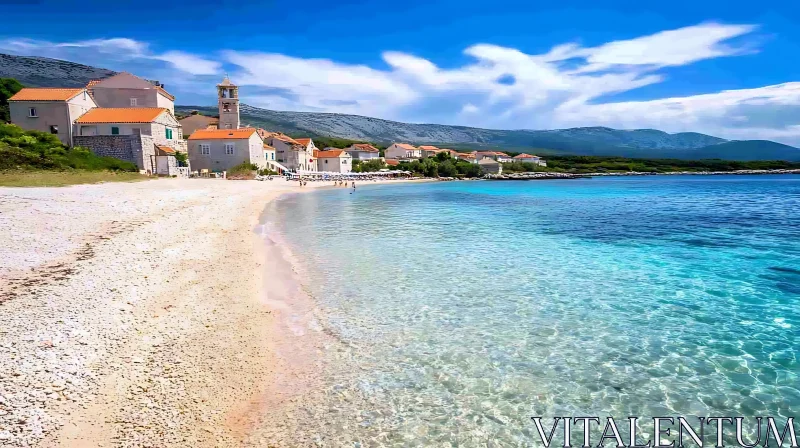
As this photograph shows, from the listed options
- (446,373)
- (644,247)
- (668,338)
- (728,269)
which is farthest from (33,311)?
(644,247)

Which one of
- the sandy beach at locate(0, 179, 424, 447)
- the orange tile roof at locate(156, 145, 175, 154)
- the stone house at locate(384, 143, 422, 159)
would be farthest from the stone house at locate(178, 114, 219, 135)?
the sandy beach at locate(0, 179, 424, 447)

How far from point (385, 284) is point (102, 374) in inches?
250

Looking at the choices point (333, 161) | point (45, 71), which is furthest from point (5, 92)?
point (45, 71)

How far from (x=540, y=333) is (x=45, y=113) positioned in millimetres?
51837

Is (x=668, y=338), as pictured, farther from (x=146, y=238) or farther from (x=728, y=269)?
(x=146, y=238)

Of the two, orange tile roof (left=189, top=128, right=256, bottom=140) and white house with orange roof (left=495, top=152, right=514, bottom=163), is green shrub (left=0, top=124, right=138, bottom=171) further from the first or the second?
white house with orange roof (left=495, top=152, right=514, bottom=163)

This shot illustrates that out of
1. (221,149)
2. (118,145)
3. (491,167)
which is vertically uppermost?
(221,149)

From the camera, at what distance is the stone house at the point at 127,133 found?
41031 mm

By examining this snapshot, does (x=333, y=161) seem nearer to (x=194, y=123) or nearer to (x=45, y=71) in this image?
(x=194, y=123)

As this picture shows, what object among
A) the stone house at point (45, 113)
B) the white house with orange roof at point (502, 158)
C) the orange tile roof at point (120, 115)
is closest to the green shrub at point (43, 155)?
the stone house at point (45, 113)

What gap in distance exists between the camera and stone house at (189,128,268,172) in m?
57.9

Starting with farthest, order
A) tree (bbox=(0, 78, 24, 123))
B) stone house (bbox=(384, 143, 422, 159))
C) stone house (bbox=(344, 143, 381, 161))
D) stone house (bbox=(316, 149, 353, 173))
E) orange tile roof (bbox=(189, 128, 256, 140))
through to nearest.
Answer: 1. stone house (bbox=(384, 143, 422, 159))
2. stone house (bbox=(344, 143, 381, 161))
3. stone house (bbox=(316, 149, 353, 173))
4. orange tile roof (bbox=(189, 128, 256, 140))
5. tree (bbox=(0, 78, 24, 123))

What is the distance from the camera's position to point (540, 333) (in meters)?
7.66

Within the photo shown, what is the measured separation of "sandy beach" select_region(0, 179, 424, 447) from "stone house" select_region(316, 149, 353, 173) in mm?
72110
